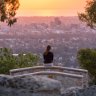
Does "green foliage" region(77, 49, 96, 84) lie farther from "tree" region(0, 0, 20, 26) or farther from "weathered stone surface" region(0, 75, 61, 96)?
"weathered stone surface" region(0, 75, 61, 96)

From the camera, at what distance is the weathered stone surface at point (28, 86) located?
4965 millimetres

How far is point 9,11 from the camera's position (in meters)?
20.9

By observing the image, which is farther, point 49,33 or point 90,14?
point 49,33

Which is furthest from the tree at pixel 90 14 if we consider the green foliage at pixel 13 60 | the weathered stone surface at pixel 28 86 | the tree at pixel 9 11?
the weathered stone surface at pixel 28 86

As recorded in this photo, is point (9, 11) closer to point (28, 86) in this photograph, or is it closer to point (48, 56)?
point (48, 56)

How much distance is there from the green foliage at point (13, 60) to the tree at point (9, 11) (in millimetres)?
2834

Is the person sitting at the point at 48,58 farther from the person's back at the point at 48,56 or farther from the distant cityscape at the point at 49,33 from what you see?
the distant cityscape at the point at 49,33


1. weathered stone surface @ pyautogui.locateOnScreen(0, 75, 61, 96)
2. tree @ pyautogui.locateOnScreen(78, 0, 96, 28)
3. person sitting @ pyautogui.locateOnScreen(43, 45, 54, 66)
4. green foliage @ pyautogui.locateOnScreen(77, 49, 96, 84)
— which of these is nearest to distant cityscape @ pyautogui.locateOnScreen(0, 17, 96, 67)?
tree @ pyautogui.locateOnScreen(78, 0, 96, 28)

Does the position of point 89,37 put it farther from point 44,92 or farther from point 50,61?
point 44,92

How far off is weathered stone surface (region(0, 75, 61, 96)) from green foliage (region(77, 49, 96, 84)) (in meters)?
16.8

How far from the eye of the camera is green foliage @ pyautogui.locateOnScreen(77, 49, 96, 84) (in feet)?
72.6

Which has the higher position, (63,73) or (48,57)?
(48,57)

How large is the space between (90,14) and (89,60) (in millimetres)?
4529

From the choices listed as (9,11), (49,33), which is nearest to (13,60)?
(9,11)
